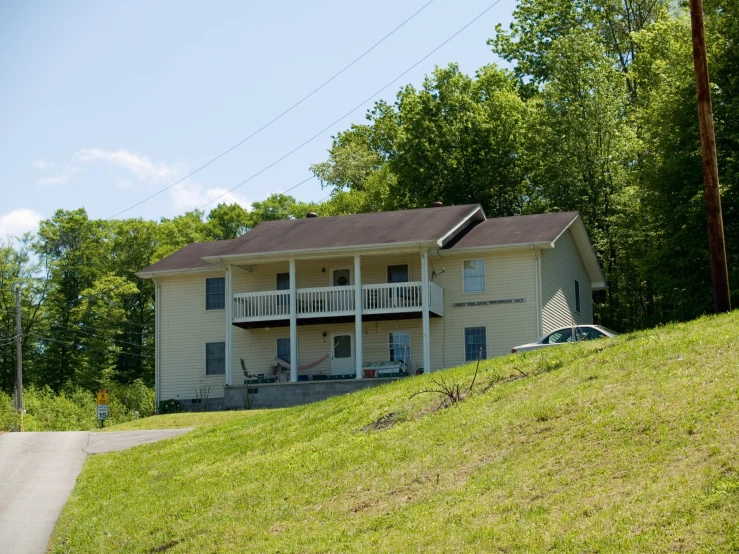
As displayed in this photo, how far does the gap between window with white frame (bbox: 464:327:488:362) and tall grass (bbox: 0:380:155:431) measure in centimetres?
1828

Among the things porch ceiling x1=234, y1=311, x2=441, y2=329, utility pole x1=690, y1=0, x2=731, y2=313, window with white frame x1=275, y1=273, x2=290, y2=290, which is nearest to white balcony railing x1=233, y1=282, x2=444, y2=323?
porch ceiling x1=234, y1=311, x2=441, y2=329

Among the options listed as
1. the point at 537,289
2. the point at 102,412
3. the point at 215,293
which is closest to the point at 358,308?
the point at 537,289

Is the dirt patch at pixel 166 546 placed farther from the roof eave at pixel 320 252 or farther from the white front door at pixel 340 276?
the white front door at pixel 340 276

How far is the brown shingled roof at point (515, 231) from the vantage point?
36.1m

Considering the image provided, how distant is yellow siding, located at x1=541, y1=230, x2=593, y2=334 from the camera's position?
1454 inches

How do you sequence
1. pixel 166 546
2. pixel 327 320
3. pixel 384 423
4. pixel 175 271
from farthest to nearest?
1. pixel 175 271
2. pixel 327 320
3. pixel 384 423
4. pixel 166 546

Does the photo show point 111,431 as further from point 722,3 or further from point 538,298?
point 722,3

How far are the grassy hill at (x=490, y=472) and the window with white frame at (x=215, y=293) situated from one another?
18979 millimetres

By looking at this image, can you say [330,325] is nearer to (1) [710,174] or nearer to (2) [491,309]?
(2) [491,309]

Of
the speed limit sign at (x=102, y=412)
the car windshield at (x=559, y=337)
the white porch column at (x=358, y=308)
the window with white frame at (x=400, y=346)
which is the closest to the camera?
the car windshield at (x=559, y=337)

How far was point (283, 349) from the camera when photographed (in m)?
39.5

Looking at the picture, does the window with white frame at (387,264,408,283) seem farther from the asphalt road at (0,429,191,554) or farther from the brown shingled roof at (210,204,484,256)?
the asphalt road at (0,429,191,554)

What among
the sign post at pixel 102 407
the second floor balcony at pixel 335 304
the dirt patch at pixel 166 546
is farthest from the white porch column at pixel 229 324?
the dirt patch at pixel 166 546

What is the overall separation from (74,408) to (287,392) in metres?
24.0
